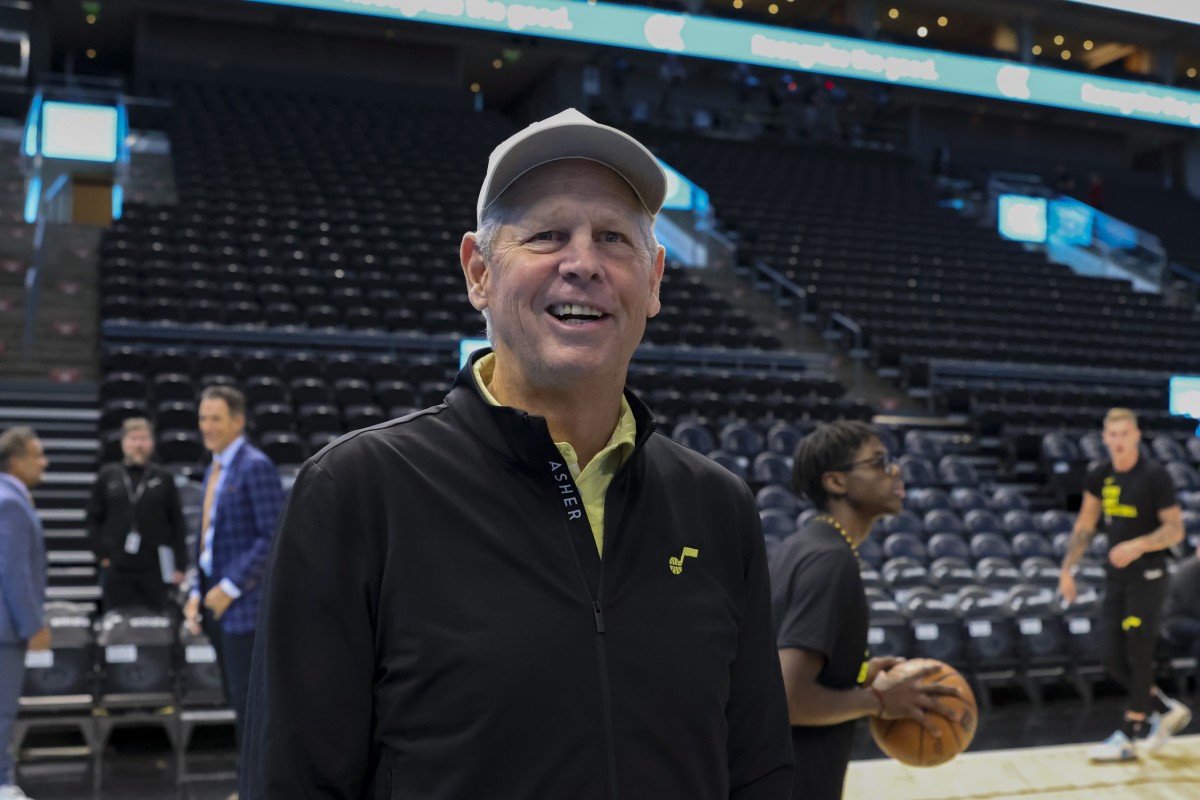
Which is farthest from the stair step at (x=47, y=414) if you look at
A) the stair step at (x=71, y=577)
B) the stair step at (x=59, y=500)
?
the stair step at (x=71, y=577)

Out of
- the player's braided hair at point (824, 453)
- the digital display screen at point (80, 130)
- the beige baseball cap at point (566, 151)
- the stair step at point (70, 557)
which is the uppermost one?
the digital display screen at point (80, 130)

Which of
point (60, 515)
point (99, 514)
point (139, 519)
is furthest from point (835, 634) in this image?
point (60, 515)

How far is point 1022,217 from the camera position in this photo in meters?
22.7

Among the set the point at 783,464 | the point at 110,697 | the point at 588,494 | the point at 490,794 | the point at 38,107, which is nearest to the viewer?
the point at 490,794

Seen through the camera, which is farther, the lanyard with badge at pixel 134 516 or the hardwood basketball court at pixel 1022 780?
the lanyard with badge at pixel 134 516

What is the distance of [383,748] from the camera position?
4.21ft

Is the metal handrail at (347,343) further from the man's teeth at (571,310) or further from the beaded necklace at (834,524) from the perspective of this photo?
the man's teeth at (571,310)

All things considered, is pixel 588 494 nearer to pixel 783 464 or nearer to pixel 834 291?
pixel 783 464

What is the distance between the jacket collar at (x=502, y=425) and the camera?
1.36 m

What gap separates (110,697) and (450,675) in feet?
18.2

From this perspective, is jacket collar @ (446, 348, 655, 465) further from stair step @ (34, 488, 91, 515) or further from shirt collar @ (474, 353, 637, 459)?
stair step @ (34, 488, 91, 515)

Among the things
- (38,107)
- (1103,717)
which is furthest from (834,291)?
(38,107)

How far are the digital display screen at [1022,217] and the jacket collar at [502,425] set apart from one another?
22.6 m

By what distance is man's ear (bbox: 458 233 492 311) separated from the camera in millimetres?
1494
